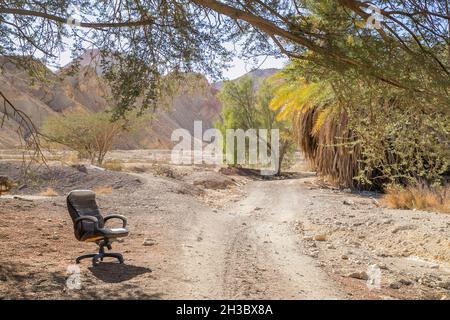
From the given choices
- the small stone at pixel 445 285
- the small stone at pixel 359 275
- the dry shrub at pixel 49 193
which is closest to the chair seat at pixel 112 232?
the small stone at pixel 359 275

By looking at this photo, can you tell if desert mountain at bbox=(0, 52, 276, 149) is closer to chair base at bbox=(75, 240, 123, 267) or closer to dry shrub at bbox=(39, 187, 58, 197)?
chair base at bbox=(75, 240, 123, 267)

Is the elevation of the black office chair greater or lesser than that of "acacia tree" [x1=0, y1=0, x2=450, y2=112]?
lesser

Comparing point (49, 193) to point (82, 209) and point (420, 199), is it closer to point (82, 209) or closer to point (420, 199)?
point (82, 209)

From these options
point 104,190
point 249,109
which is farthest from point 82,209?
point 249,109

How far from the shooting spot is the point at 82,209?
272 inches

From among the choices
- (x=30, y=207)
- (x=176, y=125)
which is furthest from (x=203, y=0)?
(x=176, y=125)

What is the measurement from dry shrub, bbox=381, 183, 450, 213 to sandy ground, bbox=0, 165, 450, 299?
90 centimetres

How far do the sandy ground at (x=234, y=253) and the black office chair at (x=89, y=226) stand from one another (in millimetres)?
A: 186

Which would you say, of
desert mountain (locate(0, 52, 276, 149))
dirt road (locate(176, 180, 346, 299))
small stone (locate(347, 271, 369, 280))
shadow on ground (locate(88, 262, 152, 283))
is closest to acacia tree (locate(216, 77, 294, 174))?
desert mountain (locate(0, 52, 276, 149))

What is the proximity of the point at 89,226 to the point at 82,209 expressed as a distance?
0.33 metres

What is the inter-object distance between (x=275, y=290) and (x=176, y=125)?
9663 centimetres

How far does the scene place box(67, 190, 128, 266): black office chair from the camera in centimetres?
644

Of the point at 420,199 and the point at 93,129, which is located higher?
the point at 93,129
